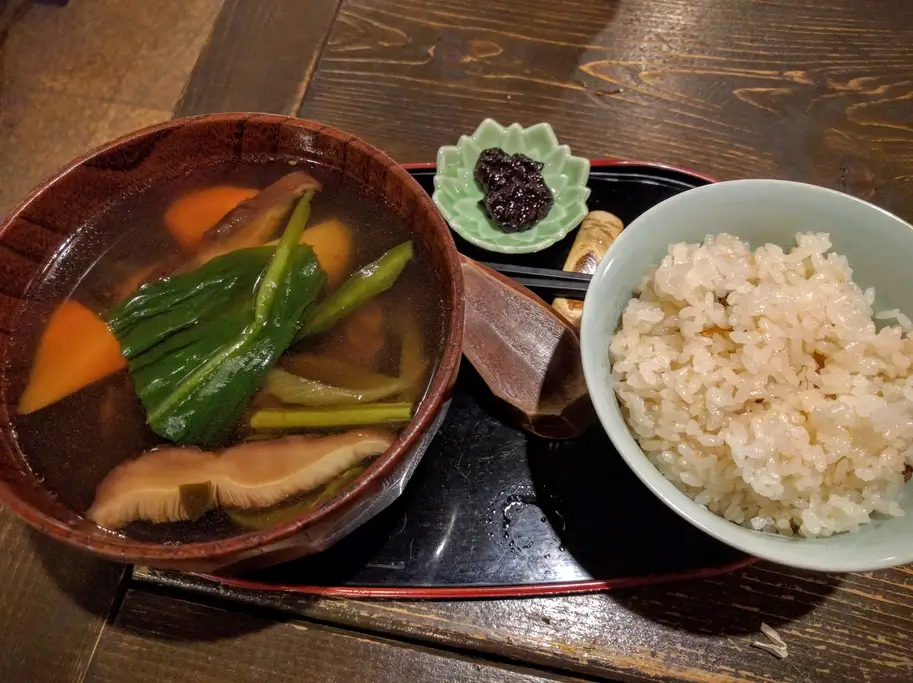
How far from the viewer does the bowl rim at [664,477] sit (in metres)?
1.01

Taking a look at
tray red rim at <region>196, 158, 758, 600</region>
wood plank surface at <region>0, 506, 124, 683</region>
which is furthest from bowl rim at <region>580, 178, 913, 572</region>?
wood plank surface at <region>0, 506, 124, 683</region>

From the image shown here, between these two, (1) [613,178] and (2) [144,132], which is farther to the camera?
(1) [613,178]

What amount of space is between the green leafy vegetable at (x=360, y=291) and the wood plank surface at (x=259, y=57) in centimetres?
89

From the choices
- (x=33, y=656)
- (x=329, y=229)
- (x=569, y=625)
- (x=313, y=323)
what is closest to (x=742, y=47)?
(x=329, y=229)

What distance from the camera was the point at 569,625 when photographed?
1235mm

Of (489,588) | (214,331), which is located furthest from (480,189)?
(489,588)

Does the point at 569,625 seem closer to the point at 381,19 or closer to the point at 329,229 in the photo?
the point at 329,229

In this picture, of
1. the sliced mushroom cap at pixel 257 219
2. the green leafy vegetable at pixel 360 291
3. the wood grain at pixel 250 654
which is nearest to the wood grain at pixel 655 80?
the sliced mushroom cap at pixel 257 219

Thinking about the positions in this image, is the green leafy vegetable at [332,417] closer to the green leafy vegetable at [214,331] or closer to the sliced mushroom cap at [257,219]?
the green leafy vegetable at [214,331]

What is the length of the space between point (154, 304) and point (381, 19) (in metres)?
1.33

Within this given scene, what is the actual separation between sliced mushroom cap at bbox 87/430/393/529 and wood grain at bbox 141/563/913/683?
0.28m

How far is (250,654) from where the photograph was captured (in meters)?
1.24

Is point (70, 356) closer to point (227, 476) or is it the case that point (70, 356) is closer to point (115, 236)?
point (115, 236)

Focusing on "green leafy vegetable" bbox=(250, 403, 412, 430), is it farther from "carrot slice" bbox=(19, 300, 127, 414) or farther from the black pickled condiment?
the black pickled condiment
